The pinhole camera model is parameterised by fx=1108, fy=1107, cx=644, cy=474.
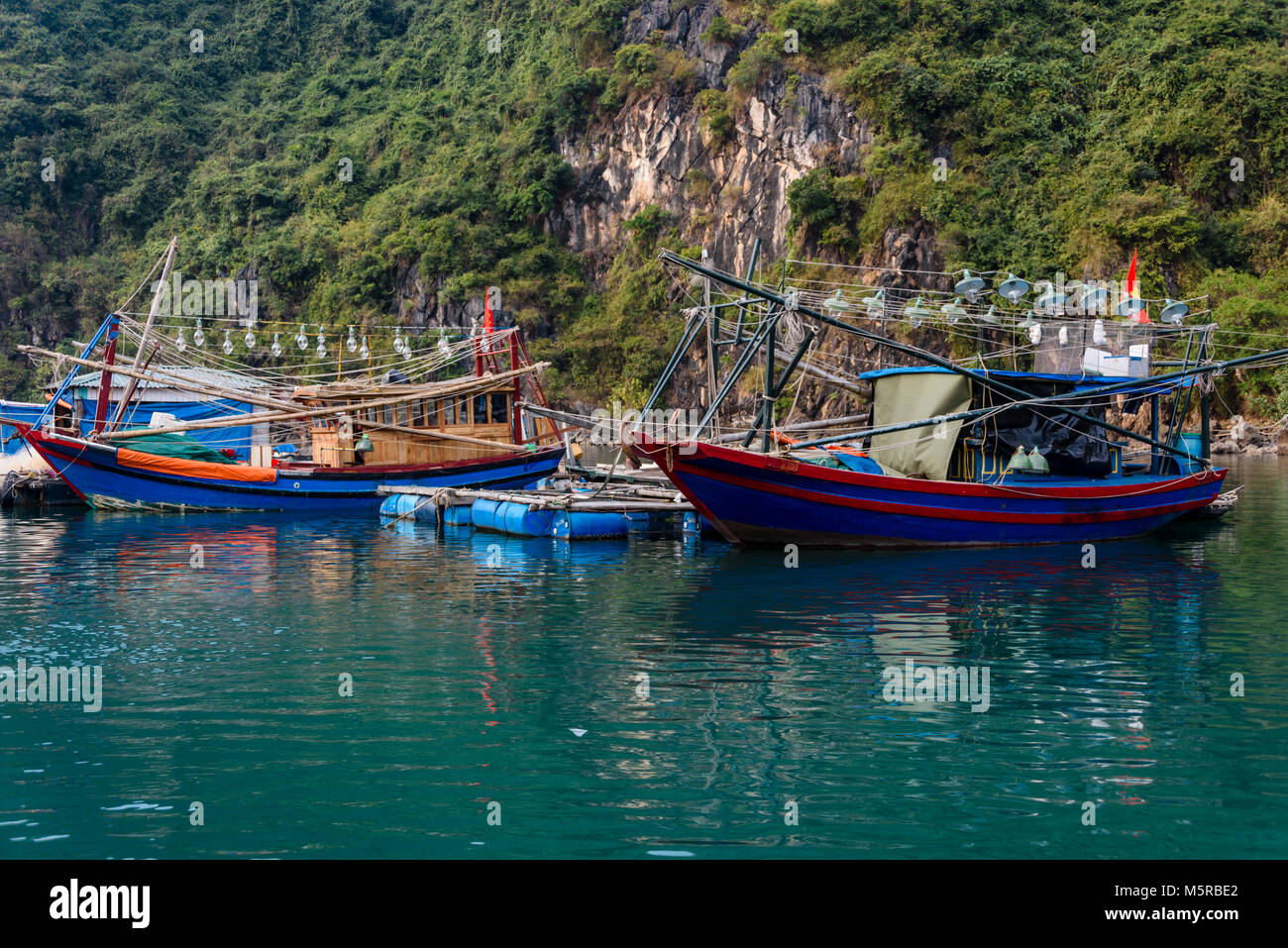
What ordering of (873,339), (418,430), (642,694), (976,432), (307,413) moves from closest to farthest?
(642,694) < (873,339) < (976,432) < (307,413) < (418,430)

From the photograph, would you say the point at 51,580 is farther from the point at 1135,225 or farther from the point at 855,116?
the point at 855,116

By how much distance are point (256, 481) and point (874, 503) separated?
19642 millimetres

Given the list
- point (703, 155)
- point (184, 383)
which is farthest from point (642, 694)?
point (703, 155)

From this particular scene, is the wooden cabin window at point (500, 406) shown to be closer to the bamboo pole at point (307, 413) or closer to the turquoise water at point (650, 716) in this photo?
the bamboo pole at point (307, 413)

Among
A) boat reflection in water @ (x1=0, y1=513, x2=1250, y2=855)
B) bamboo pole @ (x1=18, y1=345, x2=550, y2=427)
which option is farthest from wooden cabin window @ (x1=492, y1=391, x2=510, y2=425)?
boat reflection in water @ (x1=0, y1=513, x2=1250, y2=855)

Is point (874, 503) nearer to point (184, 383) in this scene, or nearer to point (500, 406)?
point (500, 406)

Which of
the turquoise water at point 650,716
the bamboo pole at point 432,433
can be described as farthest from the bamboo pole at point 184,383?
the turquoise water at point 650,716

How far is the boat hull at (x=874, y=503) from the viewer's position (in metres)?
21.3

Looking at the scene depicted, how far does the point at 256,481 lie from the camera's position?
3312 centimetres

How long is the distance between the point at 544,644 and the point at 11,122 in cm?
9645

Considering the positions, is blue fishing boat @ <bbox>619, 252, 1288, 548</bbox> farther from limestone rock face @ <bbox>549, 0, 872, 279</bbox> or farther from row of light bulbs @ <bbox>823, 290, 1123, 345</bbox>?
limestone rock face @ <bbox>549, 0, 872, 279</bbox>

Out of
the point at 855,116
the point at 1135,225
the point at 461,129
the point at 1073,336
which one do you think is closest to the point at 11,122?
the point at 461,129

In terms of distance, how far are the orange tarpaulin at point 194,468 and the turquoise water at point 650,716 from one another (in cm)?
1216

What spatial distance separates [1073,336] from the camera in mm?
24719
